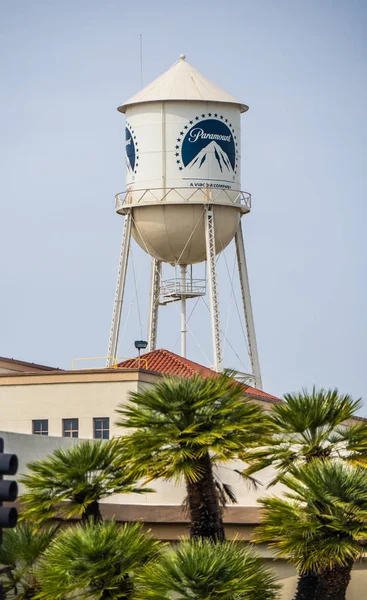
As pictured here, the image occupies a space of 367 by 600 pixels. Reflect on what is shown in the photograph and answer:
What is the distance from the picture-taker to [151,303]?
6022 centimetres

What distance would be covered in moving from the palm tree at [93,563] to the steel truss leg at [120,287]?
27.4 meters

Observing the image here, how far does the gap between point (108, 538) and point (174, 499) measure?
8.55 metres

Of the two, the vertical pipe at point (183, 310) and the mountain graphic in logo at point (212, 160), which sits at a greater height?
the mountain graphic in logo at point (212, 160)

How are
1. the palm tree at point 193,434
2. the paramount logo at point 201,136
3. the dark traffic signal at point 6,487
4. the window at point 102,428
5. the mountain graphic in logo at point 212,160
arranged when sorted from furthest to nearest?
the mountain graphic in logo at point 212,160, the paramount logo at point 201,136, the window at point 102,428, the palm tree at point 193,434, the dark traffic signal at point 6,487

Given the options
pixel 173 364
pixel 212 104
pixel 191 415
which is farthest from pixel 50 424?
pixel 212 104

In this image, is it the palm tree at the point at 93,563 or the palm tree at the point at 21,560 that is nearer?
the palm tree at the point at 93,563

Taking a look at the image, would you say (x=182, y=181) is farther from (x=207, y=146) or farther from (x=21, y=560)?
(x=21, y=560)

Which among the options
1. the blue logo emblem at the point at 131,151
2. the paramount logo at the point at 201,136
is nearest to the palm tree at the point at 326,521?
the paramount logo at the point at 201,136

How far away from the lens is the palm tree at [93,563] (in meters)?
30.2

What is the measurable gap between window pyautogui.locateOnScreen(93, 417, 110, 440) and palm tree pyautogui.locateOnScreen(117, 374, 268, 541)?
→ 12.3m

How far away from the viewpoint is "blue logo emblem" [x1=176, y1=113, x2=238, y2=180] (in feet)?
189

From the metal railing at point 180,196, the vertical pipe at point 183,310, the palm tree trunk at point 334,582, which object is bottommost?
the palm tree trunk at point 334,582

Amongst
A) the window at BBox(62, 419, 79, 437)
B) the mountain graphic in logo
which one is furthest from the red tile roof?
the mountain graphic in logo

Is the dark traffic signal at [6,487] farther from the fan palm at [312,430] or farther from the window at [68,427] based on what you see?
the window at [68,427]
